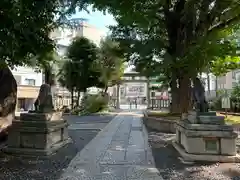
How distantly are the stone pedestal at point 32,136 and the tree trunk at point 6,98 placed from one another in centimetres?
131

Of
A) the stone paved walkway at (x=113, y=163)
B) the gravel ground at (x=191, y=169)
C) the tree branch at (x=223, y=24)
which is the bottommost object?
the gravel ground at (x=191, y=169)

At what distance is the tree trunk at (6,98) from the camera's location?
9156 mm

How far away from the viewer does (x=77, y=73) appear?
29.0m

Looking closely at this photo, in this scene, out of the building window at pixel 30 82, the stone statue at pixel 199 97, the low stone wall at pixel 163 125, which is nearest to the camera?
the stone statue at pixel 199 97

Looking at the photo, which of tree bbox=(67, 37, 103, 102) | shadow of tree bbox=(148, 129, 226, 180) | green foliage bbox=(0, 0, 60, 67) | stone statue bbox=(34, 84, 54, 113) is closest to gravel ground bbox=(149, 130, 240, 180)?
shadow of tree bbox=(148, 129, 226, 180)

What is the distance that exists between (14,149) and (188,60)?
670 centimetres

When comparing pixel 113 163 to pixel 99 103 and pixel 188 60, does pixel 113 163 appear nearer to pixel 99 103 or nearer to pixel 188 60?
pixel 188 60

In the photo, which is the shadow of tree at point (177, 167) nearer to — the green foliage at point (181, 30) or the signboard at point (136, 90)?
the green foliage at point (181, 30)

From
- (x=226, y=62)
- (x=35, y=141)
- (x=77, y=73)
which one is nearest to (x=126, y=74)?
(x=77, y=73)

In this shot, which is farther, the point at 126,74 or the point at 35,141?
the point at 126,74

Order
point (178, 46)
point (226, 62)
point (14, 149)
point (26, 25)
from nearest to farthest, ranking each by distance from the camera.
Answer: point (26, 25) → point (14, 149) → point (178, 46) → point (226, 62)

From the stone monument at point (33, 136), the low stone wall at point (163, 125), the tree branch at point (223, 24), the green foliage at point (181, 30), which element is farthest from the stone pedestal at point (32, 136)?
the tree branch at point (223, 24)

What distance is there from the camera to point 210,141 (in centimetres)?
721

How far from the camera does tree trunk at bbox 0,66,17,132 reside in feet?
30.0
